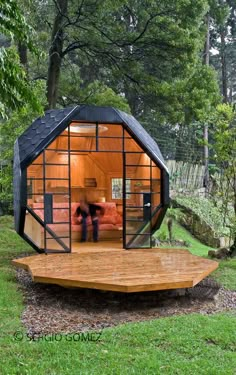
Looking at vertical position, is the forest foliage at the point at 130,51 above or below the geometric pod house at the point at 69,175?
above

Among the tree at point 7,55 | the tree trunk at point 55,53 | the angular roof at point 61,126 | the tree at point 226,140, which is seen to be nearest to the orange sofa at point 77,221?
the angular roof at point 61,126

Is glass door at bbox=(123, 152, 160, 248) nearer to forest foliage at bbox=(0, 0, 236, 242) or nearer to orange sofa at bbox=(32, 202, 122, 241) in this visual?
orange sofa at bbox=(32, 202, 122, 241)

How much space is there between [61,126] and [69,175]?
1.04m

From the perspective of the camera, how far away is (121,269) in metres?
6.68

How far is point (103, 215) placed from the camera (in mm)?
10891

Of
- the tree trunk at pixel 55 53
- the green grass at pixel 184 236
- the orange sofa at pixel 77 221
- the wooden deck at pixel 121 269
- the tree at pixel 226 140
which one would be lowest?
the green grass at pixel 184 236

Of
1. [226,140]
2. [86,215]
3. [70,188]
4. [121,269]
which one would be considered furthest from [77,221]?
[226,140]

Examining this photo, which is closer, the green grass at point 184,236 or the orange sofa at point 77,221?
the orange sofa at point 77,221

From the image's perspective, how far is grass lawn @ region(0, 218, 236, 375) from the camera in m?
3.57

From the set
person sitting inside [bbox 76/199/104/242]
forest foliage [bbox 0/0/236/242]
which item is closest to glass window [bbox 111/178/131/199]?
person sitting inside [bbox 76/199/104/242]

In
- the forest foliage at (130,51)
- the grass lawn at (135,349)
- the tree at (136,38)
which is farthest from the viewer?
the tree at (136,38)

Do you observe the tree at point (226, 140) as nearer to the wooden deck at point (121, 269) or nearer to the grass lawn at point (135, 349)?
the wooden deck at point (121, 269)

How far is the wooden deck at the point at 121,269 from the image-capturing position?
5.75 meters

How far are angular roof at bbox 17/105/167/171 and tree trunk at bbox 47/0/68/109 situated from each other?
4159mm
